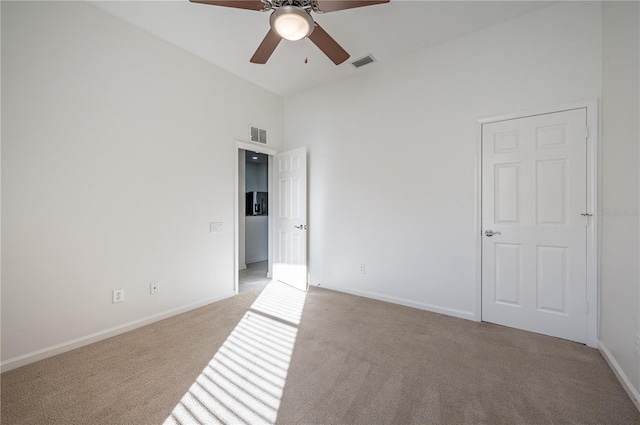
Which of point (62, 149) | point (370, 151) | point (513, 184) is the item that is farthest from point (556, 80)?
point (62, 149)

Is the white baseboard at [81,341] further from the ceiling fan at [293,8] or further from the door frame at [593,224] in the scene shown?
the door frame at [593,224]

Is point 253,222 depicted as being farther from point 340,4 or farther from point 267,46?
point 340,4

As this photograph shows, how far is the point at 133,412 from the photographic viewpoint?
1566 mm

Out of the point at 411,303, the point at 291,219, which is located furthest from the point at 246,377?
the point at 291,219

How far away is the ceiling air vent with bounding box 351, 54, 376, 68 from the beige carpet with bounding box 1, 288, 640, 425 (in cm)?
300

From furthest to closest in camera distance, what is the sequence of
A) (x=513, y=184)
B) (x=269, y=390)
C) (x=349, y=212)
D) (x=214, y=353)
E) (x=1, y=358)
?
(x=349, y=212) < (x=513, y=184) < (x=214, y=353) < (x=1, y=358) < (x=269, y=390)

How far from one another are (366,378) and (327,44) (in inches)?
101

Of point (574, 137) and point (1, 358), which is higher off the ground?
point (574, 137)

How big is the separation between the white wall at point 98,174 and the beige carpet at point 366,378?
42cm

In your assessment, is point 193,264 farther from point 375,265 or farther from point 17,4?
point 17,4

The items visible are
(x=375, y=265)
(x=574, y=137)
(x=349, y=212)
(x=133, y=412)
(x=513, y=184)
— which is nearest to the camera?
(x=133, y=412)

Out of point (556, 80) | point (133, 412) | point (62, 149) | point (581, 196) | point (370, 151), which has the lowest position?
point (133, 412)

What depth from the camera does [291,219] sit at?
4105 mm

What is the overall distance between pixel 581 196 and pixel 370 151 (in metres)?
2.09
